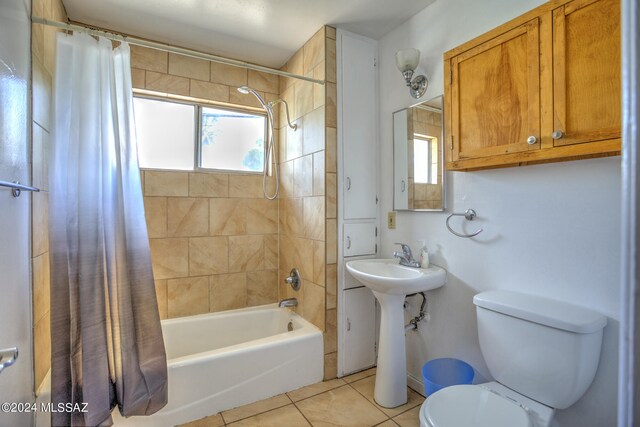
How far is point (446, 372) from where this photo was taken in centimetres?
178

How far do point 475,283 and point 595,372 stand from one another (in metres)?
0.57

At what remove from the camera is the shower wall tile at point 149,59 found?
222 cm

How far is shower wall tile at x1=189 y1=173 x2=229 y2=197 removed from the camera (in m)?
2.44

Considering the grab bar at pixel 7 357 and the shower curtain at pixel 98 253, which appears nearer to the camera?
the grab bar at pixel 7 357

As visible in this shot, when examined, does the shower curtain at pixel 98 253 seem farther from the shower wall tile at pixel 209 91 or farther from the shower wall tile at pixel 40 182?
the shower wall tile at pixel 209 91

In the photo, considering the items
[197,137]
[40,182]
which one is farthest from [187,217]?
[40,182]

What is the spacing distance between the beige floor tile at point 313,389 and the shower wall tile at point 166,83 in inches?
90.4

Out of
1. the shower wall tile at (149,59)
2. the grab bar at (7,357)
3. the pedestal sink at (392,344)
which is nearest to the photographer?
the grab bar at (7,357)

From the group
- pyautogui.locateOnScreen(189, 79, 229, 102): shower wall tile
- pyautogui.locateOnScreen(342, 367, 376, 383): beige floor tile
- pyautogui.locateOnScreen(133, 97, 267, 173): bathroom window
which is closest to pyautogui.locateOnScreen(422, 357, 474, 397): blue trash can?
pyautogui.locateOnScreen(342, 367, 376, 383): beige floor tile

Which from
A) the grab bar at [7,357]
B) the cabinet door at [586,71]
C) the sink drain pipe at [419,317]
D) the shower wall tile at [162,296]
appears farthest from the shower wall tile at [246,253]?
the cabinet door at [586,71]

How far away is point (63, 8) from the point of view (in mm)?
1905

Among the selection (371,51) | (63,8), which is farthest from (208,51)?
(371,51)

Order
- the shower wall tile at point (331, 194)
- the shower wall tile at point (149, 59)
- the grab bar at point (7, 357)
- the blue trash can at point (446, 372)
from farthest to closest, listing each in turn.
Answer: the shower wall tile at point (149, 59), the shower wall tile at point (331, 194), the blue trash can at point (446, 372), the grab bar at point (7, 357)

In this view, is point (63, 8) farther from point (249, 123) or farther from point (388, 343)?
point (388, 343)
